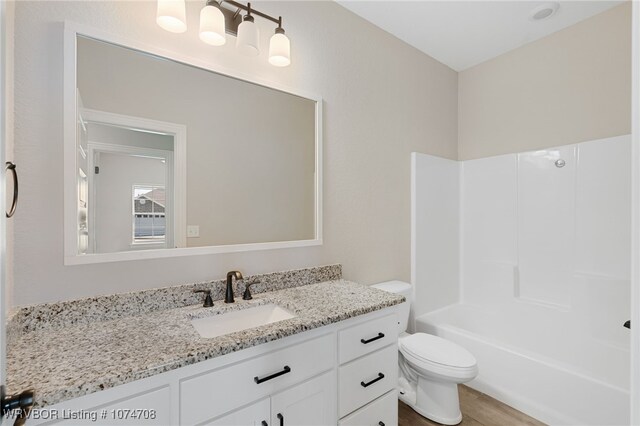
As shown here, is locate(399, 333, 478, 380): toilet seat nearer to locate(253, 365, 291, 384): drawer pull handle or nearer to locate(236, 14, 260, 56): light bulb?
locate(253, 365, 291, 384): drawer pull handle

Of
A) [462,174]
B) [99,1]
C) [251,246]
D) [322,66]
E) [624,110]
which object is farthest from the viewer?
[462,174]

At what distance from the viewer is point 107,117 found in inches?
49.8

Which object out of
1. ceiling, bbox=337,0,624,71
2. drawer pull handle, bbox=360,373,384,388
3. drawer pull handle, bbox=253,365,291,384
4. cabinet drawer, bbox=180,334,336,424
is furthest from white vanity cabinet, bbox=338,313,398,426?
ceiling, bbox=337,0,624,71

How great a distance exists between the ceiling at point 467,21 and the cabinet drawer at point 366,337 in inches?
78.8

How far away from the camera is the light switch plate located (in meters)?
1.45

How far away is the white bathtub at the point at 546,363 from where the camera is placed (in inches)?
67.2

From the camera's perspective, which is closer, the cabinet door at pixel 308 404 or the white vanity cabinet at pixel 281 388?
the white vanity cabinet at pixel 281 388

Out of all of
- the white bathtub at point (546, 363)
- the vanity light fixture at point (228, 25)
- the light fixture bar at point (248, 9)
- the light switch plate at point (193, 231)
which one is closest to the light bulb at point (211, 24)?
the vanity light fixture at point (228, 25)

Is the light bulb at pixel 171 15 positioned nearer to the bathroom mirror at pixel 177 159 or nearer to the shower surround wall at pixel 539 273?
the bathroom mirror at pixel 177 159

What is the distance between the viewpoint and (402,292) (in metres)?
2.20

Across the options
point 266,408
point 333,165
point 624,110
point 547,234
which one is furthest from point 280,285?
point 624,110

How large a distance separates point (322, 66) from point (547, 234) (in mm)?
2163

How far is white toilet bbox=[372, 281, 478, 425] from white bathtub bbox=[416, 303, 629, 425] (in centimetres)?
40

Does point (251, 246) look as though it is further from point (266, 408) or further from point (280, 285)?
point (266, 408)
